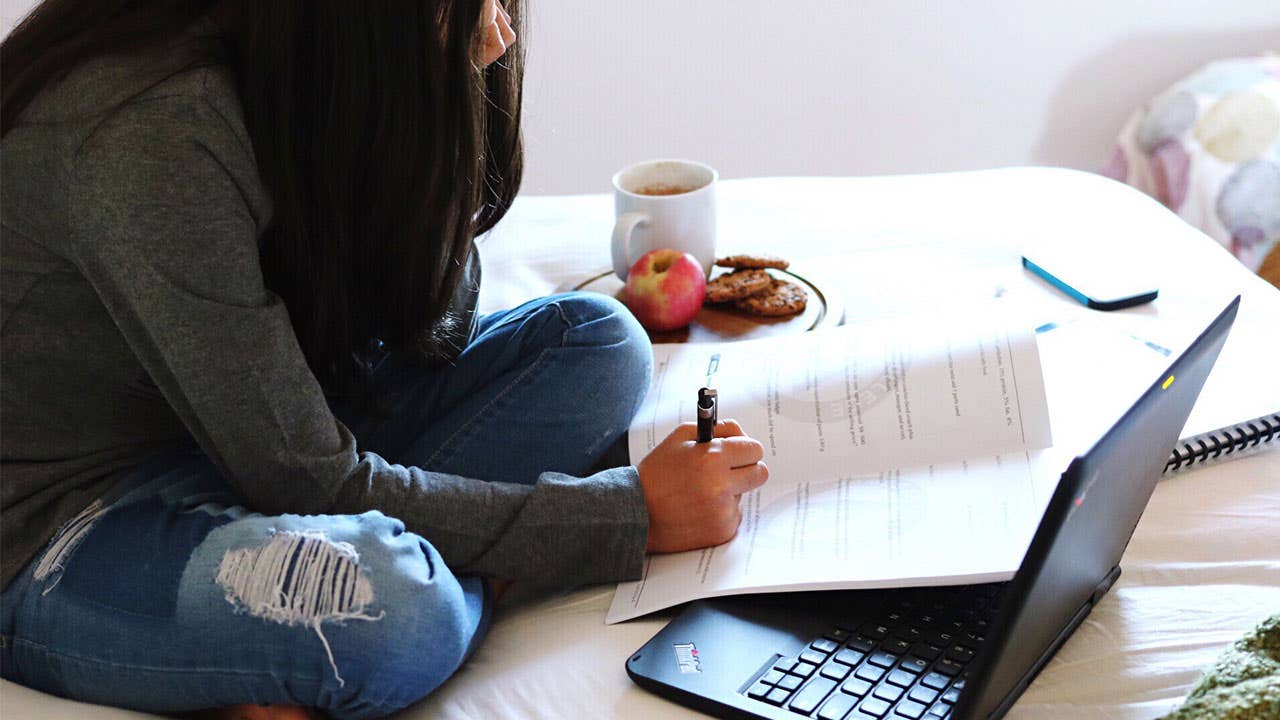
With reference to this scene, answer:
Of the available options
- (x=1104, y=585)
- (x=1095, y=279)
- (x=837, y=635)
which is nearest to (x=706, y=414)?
(x=837, y=635)

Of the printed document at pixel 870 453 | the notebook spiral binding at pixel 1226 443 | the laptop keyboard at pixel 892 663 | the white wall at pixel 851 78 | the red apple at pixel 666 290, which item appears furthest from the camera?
the white wall at pixel 851 78

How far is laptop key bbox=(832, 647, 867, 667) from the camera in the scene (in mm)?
Answer: 685

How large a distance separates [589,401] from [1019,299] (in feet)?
1.59

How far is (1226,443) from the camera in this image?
875 millimetres

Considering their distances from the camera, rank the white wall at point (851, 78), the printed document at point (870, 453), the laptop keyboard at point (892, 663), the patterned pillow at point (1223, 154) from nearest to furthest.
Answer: the laptop keyboard at point (892, 663) → the printed document at point (870, 453) → the patterned pillow at point (1223, 154) → the white wall at point (851, 78)

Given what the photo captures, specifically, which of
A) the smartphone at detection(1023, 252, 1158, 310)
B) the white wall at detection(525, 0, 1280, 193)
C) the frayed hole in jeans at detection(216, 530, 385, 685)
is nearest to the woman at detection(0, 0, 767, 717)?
the frayed hole in jeans at detection(216, 530, 385, 685)

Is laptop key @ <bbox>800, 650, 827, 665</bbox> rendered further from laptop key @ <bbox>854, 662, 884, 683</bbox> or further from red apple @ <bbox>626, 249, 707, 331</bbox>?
red apple @ <bbox>626, 249, 707, 331</bbox>

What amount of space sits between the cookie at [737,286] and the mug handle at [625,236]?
9cm

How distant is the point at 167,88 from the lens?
0.68 meters

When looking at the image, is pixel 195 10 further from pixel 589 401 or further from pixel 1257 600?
pixel 1257 600

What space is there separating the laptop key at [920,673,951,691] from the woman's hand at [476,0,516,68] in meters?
0.48

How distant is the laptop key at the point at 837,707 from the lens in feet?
2.10

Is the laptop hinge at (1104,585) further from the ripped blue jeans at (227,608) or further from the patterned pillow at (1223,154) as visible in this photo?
the patterned pillow at (1223,154)

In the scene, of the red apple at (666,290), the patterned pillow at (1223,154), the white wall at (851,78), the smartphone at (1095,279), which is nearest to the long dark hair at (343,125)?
the red apple at (666,290)
